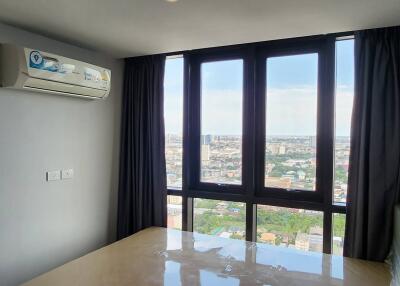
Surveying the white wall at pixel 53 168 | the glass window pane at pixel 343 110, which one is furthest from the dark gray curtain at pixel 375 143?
the white wall at pixel 53 168

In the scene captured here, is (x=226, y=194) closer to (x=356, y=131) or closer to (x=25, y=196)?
(x=356, y=131)

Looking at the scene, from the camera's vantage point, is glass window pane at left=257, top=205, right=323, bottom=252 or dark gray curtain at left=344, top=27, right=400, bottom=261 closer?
dark gray curtain at left=344, top=27, right=400, bottom=261

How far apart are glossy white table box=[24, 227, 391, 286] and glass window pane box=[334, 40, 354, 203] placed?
0.64m

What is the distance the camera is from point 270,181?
3156mm

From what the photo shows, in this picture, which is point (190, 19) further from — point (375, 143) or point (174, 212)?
point (174, 212)

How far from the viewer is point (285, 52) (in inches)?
121

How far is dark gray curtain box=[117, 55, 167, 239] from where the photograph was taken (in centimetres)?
342

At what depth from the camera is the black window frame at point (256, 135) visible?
2.85 meters

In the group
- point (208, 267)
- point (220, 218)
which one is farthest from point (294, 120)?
point (208, 267)

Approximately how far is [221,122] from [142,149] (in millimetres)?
881

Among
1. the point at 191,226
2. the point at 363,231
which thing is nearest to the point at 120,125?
the point at 191,226

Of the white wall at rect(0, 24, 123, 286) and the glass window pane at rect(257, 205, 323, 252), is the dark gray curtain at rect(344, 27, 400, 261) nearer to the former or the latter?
the glass window pane at rect(257, 205, 323, 252)

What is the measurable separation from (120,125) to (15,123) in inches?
47.4

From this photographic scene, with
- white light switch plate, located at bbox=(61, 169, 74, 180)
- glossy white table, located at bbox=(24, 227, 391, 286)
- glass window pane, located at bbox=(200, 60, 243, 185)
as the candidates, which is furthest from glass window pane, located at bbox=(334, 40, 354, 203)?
white light switch plate, located at bbox=(61, 169, 74, 180)
